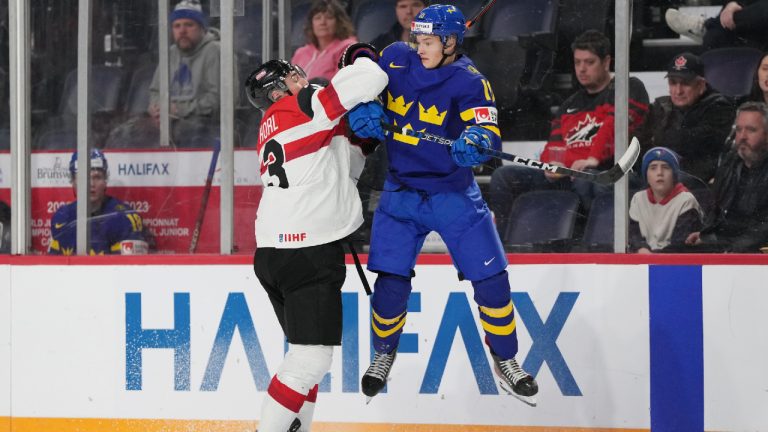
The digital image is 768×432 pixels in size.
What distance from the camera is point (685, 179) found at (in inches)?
142

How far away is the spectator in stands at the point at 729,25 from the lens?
360cm

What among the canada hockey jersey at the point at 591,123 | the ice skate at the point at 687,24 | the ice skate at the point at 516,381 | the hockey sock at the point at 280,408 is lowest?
the hockey sock at the point at 280,408

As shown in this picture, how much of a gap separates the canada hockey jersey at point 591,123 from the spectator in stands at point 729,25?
0.25 meters

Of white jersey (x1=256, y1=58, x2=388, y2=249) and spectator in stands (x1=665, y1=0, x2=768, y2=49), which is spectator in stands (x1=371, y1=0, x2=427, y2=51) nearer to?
white jersey (x1=256, y1=58, x2=388, y2=249)

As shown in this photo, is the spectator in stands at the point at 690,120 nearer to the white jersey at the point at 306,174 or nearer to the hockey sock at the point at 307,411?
the white jersey at the point at 306,174

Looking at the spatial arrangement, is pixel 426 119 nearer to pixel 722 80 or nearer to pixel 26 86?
pixel 722 80

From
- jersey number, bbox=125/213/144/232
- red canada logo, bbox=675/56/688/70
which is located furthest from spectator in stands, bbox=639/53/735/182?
jersey number, bbox=125/213/144/232

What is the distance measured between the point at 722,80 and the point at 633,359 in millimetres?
984

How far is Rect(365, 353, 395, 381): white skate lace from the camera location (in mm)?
3172

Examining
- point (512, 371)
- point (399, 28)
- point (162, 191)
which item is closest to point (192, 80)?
point (162, 191)

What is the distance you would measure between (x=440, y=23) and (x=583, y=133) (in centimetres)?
91

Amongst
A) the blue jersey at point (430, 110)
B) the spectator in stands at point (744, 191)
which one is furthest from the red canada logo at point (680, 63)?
the blue jersey at point (430, 110)

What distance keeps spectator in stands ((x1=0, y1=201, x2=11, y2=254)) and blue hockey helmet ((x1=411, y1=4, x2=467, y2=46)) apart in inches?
75.2

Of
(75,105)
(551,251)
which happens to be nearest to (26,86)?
(75,105)
